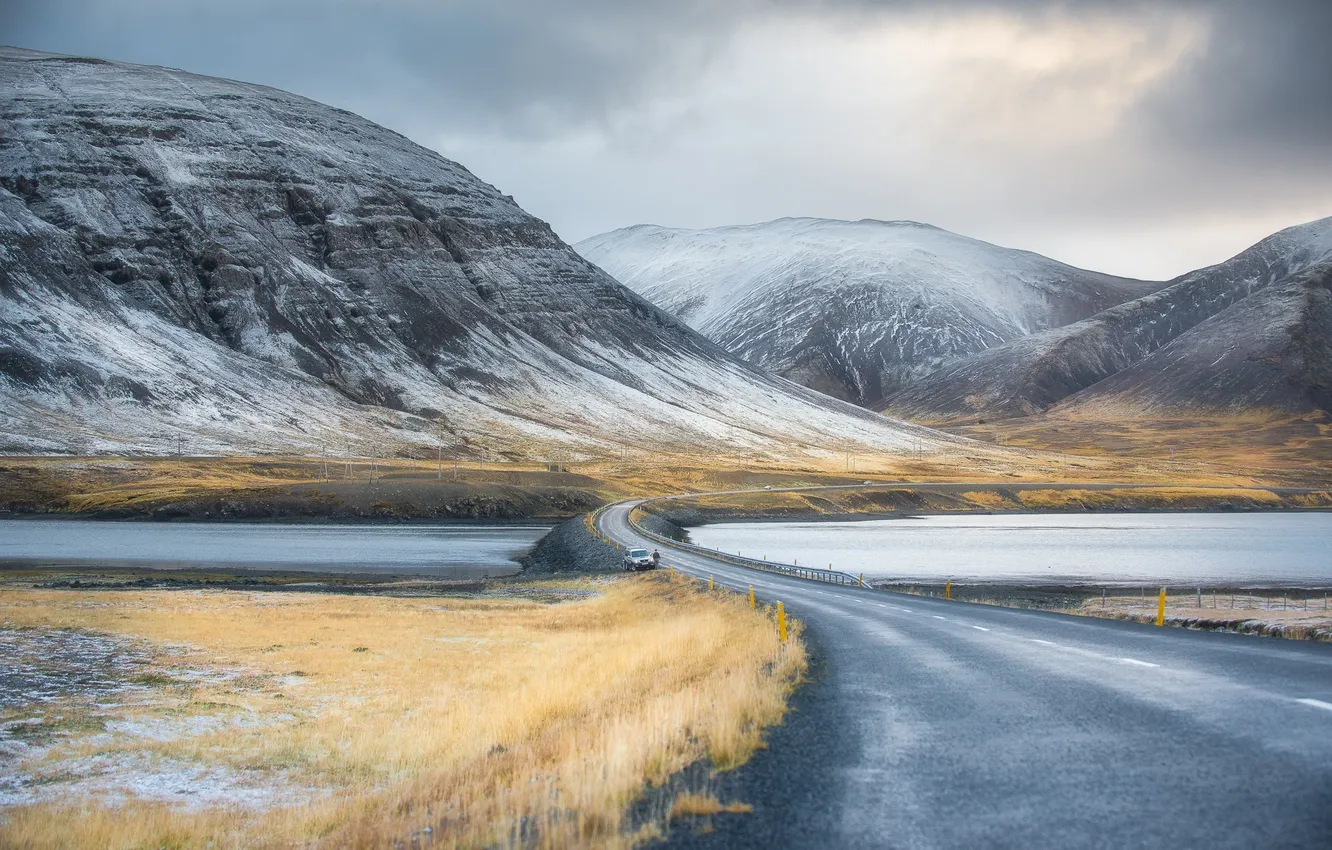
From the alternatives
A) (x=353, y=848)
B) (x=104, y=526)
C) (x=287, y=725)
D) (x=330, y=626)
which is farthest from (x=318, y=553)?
(x=353, y=848)

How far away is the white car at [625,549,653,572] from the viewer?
6138 cm

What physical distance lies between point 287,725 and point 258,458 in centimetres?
13753

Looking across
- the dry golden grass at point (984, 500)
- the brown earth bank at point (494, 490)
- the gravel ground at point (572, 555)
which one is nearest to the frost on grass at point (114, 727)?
the gravel ground at point (572, 555)

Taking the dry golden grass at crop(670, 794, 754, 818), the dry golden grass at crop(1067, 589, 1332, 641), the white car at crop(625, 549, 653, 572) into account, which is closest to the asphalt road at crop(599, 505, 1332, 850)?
the dry golden grass at crop(670, 794, 754, 818)

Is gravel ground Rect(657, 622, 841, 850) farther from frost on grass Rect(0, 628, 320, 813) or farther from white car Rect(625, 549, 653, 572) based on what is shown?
white car Rect(625, 549, 653, 572)

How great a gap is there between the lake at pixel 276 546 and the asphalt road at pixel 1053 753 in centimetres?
5476

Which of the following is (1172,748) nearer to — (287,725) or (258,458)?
(287,725)

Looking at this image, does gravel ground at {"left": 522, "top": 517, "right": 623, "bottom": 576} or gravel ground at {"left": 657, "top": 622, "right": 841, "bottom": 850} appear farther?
gravel ground at {"left": 522, "top": 517, "right": 623, "bottom": 576}

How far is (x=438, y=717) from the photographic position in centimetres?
2144

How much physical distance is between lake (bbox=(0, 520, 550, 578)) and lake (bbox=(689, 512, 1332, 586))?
74.9 ft

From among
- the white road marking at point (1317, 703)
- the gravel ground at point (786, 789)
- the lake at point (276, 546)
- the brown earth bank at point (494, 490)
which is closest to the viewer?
the gravel ground at point (786, 789)

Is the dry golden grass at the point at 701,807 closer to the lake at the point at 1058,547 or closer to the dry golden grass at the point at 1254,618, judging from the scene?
the dry golden grass at the point at 1254,618

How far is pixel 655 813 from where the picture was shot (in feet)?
31.8

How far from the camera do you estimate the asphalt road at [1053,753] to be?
28.5ft
